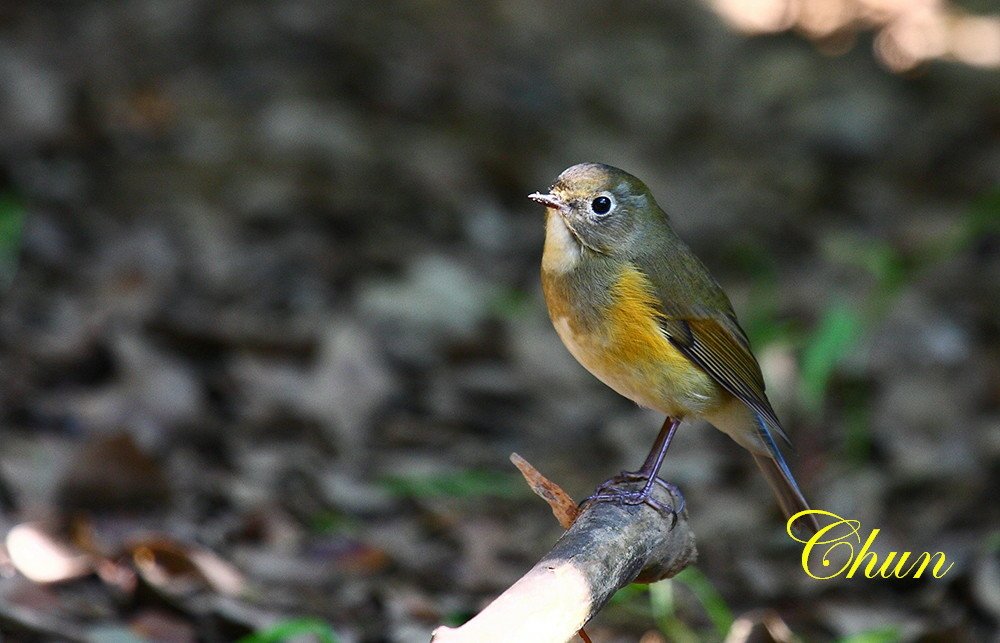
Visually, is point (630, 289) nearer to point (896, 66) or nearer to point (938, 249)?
point (938, 249)

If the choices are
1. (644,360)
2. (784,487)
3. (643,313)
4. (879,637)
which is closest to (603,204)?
(643,313)

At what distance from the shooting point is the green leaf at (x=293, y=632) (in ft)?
11.8

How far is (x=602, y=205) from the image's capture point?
3.84 m

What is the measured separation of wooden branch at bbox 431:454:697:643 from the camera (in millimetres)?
2402

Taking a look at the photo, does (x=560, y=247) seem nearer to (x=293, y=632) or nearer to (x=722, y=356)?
(x=722, y=356)

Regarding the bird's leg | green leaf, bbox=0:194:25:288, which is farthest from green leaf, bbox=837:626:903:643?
green leaf, bbox=0:194:25:288

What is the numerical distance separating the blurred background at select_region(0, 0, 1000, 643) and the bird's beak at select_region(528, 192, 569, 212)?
4.38ft

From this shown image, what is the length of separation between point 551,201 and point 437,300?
123 inches

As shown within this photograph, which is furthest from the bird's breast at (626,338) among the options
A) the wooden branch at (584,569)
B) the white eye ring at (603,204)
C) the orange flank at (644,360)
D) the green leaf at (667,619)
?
the green leaf at (667,619)

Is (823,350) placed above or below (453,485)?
above

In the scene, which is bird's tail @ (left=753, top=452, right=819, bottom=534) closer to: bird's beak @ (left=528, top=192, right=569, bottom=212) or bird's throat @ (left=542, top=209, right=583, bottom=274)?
bird's throat @ (left=542, top=209, right=583, bottom=274)

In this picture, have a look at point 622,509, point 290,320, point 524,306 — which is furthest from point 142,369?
point 622,509

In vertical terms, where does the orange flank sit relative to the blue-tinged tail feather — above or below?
above

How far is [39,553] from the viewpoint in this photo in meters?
4.04
